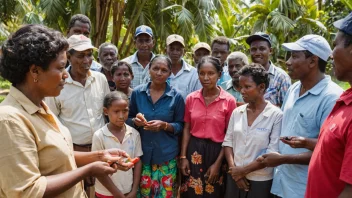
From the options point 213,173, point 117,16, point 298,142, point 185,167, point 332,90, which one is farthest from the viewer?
point 117,16

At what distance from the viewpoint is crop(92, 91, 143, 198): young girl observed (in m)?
3.15

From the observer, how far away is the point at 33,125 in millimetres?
1639

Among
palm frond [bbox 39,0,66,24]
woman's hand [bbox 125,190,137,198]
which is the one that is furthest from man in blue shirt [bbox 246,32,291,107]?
palm frond [bbox 39,0,66,24]

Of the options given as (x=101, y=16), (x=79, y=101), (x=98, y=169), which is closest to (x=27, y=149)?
(x=98, y=169)

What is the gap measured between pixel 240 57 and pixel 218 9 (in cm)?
559

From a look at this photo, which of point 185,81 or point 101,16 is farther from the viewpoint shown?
point 101,16

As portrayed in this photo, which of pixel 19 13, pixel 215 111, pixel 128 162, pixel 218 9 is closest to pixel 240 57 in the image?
pixel 215 111

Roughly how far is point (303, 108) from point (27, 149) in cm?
205

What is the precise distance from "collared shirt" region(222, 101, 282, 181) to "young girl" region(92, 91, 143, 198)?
1.02 metres

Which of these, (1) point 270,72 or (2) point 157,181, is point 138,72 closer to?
(2) point 157,181

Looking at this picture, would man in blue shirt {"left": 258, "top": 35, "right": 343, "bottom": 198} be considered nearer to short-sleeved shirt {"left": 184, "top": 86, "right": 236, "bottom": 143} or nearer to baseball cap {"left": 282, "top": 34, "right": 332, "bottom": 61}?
baseball cap {"left": 282, "top": 34, "right": 332, "bottom": 61}

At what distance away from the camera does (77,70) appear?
3.30 meters

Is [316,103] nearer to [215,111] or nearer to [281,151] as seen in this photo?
[281,151]

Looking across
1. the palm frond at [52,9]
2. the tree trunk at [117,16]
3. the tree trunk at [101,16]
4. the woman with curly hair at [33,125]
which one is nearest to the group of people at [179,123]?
the woman with curly hair at [33,125]
